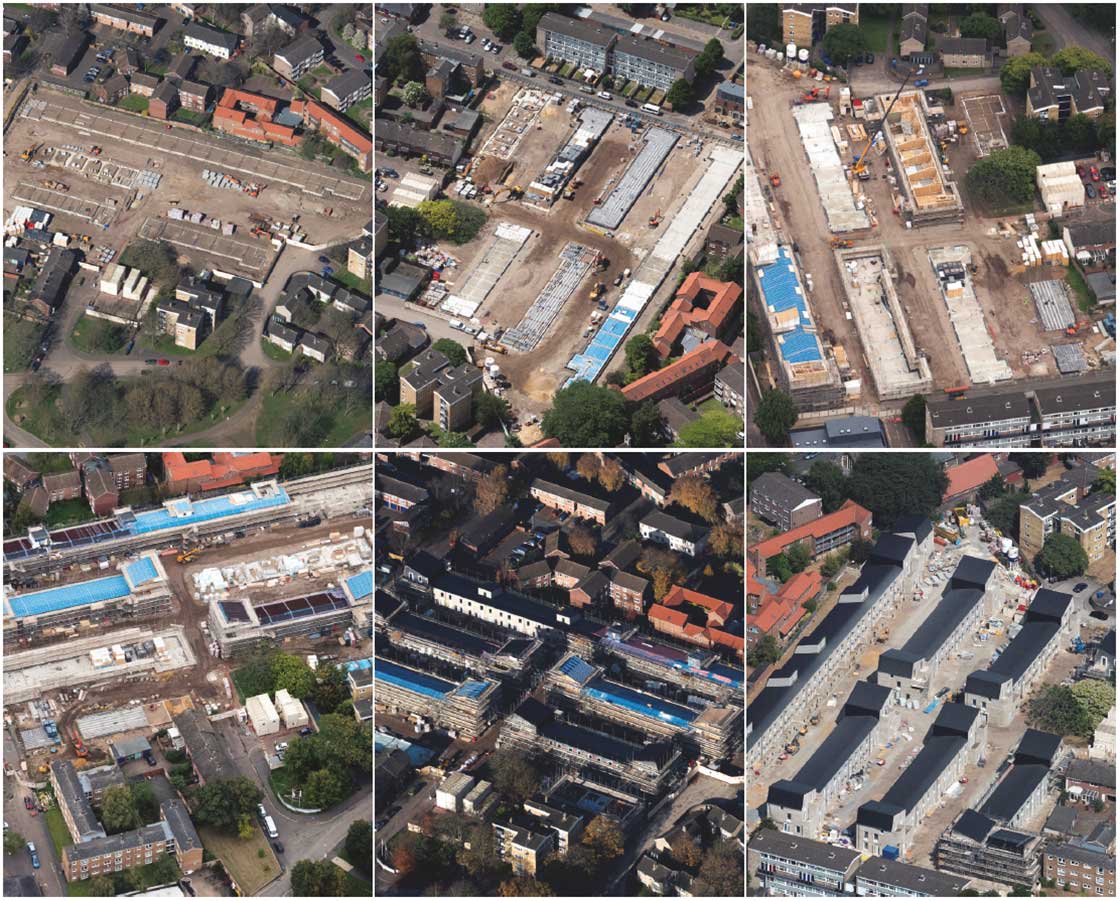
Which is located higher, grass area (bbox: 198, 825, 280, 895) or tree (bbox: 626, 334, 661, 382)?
tree (bbox: 626, 334, 661, 382)

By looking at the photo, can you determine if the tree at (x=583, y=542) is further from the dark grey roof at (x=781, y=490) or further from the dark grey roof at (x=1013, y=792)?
the dark grey roof at (x=1013, y=792)

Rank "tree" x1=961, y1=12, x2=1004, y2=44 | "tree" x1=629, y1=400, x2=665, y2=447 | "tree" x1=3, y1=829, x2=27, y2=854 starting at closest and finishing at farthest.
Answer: "tree" x1=3, y1=829, x2=27, y2=854, "tree" x1=629, y1=400, x2=665, y2=447, "tree" x1=961, y1=12, x2=1004, y2=44

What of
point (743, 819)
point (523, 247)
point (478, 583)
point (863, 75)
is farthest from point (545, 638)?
point (863, 75)

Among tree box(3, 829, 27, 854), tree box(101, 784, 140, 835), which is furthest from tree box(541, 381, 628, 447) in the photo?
tree box(3, 829, 27, 854)

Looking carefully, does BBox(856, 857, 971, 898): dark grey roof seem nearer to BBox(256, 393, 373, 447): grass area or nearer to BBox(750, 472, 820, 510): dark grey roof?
BBox(750, 472, 820, 510): dark grey roof

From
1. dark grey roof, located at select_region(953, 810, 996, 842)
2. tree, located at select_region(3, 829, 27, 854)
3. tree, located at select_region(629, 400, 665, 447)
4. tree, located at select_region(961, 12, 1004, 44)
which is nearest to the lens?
dark grey roof, located at select_region(953, 810, 996, 842)

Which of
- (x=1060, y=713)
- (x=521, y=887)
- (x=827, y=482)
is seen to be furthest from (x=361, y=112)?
(x=1060, y=713)

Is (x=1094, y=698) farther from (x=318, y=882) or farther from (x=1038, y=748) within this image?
(x=318, y=882)
